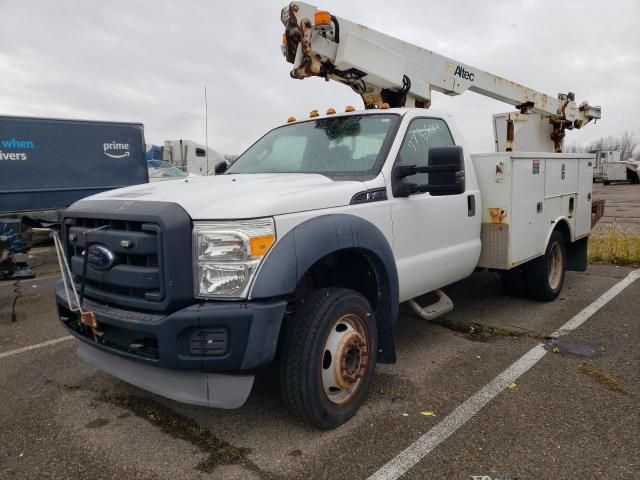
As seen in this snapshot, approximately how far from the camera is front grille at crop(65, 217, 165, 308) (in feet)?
8.97

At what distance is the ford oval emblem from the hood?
1.11 ft

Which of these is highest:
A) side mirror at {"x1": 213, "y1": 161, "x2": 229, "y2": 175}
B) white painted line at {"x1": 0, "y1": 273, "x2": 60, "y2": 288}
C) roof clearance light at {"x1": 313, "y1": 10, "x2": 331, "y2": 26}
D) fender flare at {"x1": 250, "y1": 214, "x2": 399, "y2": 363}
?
roof clearance light at {"x1": 313, "y1": 10, "x2": 331, "y2": 26}

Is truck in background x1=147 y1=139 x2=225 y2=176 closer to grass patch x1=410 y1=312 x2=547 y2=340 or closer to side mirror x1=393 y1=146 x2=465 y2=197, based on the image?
grass patch x1=410 y1=312 x2=547 y2=340

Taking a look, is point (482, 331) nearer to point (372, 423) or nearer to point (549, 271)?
point (549, 271)

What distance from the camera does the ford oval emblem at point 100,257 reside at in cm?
292

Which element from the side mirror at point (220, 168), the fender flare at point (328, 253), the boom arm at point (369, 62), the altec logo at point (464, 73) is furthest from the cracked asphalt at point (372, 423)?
Result: the altec logo at point (464, 73)

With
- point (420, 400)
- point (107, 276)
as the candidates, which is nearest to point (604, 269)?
point (420, 400)

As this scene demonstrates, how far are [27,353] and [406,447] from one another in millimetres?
3535

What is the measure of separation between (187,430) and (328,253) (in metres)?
1.40

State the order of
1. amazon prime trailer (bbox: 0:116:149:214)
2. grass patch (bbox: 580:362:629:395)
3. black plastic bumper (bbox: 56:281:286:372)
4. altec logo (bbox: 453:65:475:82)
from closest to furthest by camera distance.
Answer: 1. black plastic bumper (bbox: 56:281:286:372)
2. grass patch (bbox: 580:362:629:395)
3. altec logo (bbox: 453:65:475:82)
4. amazon prime trailer (bbox: 0:116:149:214)

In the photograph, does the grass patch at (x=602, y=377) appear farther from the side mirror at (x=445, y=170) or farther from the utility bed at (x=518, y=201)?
the side mirror at (x=445, y=170)

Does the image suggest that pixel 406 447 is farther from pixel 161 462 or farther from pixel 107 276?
pixel 107 276

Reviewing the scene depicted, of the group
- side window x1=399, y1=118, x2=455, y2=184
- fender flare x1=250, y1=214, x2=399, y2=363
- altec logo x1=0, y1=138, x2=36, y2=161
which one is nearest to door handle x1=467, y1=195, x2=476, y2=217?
side window x1=399, y1=118, x2=455, y2=184

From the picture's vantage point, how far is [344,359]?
3168 millimetres
